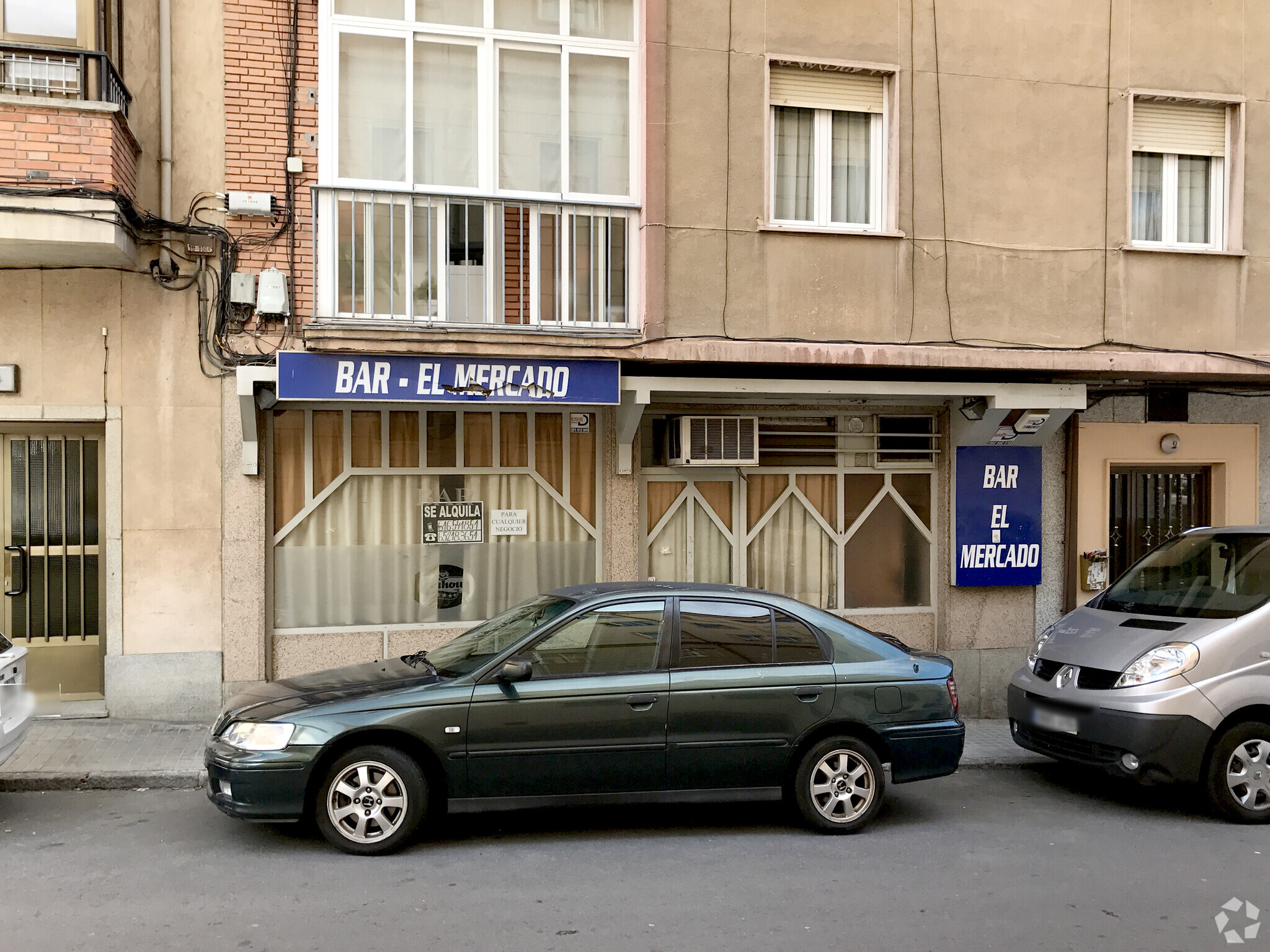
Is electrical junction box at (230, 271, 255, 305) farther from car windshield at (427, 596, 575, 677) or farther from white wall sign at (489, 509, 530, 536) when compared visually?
car windshield at (427, 596, 575, 677)

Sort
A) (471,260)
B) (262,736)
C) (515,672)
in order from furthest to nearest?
(471,260) → (515,672) → (262,736)

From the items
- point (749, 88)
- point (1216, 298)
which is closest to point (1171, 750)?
point (1216, 298)

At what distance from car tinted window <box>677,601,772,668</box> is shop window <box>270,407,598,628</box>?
11.6 ft

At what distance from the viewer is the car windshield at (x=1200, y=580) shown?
7523mm

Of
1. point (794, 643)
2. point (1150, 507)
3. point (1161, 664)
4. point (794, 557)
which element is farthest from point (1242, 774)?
point (1150, 507)

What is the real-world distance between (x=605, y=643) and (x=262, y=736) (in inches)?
78.6

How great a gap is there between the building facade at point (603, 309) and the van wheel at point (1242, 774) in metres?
3.71

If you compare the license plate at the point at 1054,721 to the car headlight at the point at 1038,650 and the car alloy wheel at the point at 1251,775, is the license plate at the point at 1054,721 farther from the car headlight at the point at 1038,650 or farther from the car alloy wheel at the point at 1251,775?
the car alloy wheel at the point at 1251,775

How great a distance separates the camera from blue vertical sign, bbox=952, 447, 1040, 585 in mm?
10758

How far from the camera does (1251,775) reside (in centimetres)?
708

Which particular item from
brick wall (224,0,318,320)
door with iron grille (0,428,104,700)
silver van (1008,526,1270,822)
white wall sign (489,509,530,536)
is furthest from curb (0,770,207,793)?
silver van (1008,526,1270,822)

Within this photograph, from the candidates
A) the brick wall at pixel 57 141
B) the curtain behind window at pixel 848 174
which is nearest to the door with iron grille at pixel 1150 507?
the curtain behind window at pixel 848 174

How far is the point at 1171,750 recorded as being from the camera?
6953 mm

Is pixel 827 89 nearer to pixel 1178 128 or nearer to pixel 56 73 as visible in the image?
pixel 1178 128
